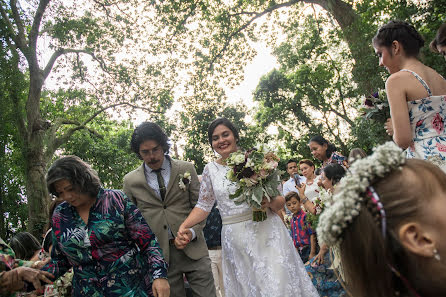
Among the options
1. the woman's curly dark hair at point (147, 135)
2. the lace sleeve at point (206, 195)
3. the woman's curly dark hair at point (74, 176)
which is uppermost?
the woman's curly dark hair at point (147, 135)

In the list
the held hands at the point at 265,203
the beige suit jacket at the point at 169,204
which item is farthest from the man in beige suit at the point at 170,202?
the held hands at the point at 265,203

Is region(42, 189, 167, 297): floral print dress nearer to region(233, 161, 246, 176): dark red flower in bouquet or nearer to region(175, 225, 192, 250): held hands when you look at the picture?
region(175, 225, 192, 250): held hands

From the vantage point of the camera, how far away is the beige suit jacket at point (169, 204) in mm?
4449

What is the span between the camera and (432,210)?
1282 mm

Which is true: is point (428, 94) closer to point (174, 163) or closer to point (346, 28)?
point (174, 163)

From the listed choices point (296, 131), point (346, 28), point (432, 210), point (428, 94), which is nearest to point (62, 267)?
point (432, 210)

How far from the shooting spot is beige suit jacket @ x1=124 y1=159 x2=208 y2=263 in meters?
4.45

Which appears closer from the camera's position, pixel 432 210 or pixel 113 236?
pixel 432 210

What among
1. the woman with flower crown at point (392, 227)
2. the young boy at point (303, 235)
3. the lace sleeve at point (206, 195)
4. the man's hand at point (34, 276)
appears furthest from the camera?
the young boy at point (303, 235)

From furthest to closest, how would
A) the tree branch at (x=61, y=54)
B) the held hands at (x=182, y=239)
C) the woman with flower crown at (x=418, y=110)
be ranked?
the tree branch at (x=61, y=54)
the held hands at (x=182, y=239)
the woman with flower crown at (x=418, y=110)

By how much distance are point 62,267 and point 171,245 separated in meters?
1.38

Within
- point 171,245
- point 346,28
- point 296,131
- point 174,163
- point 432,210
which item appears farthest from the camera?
point 296,131

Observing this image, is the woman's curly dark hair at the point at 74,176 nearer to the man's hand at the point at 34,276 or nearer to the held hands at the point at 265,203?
the man's hand at the point at 34,276

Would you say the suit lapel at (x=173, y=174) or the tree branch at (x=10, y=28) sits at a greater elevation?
the tree branch at (x=10, y=28)
